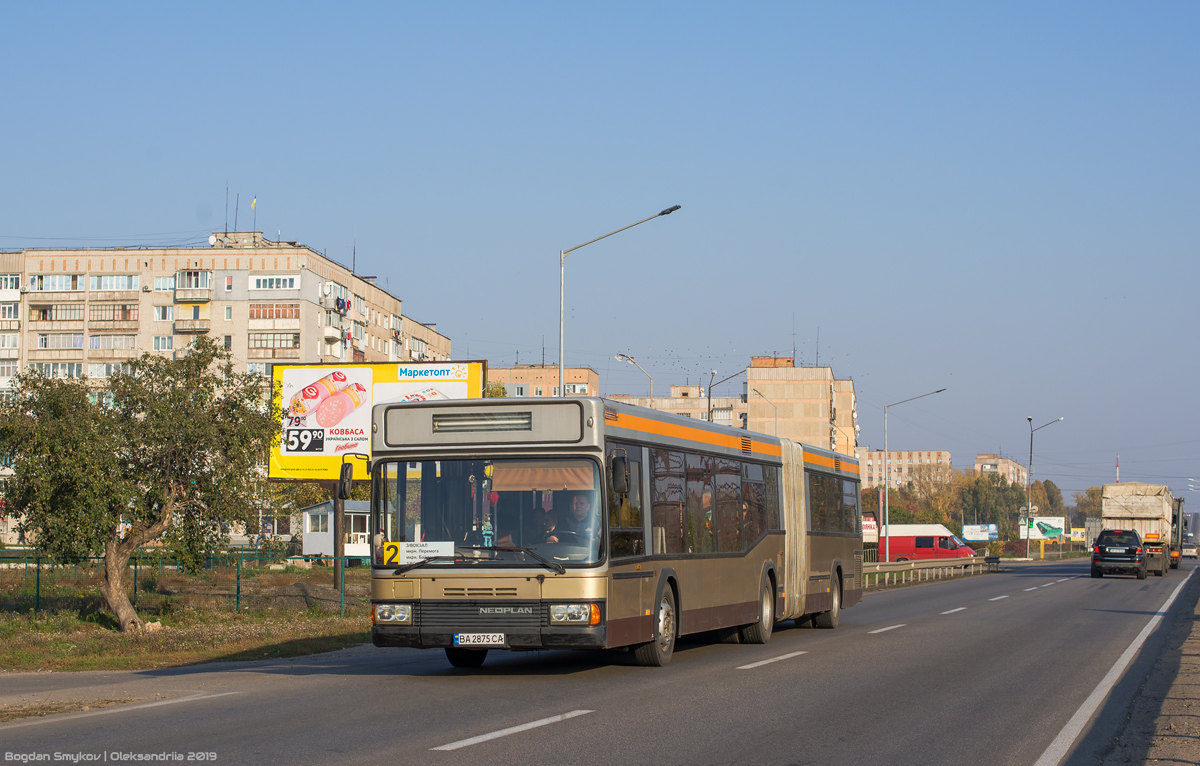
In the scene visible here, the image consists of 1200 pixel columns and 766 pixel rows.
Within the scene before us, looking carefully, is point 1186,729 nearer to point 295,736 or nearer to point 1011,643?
point 295,736

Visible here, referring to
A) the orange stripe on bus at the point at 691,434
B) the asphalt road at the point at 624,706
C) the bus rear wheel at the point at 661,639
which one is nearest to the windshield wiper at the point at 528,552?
the asphalt road at the point at 624,706

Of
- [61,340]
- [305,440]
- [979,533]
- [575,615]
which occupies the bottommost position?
[979,533]

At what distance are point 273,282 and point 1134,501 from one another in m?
62.8

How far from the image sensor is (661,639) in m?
14.3

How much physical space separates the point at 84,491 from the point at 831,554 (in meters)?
14.2

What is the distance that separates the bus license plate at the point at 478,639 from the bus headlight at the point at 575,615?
575 mm

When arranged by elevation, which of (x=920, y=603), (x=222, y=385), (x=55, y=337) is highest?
(x=55, y=337)

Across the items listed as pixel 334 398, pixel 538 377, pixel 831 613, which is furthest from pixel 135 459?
pixel 538 377

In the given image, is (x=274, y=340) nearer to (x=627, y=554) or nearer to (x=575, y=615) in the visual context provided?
(x=627, y=554)

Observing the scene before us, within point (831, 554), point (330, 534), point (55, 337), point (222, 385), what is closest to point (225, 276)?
point (55, 337)

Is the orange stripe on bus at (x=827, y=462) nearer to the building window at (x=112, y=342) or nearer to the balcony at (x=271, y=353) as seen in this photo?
the balcony at (x=271, y=353)

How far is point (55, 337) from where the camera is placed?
319ft

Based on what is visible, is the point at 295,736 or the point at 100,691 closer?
the point at 295,736

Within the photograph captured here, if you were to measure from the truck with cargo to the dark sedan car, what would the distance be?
3.50 m
